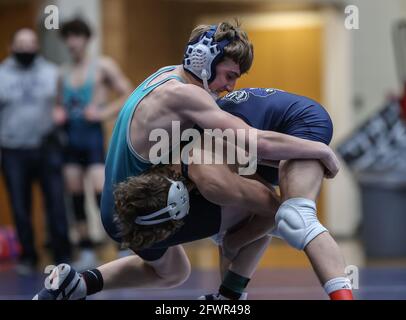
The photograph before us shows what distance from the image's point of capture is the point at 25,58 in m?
7.33

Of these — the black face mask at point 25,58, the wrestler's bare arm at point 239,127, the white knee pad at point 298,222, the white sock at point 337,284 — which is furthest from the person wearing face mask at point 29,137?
the white sock at point 337,284

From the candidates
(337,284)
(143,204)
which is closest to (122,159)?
(143,204)

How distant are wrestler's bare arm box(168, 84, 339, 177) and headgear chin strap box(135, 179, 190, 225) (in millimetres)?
280

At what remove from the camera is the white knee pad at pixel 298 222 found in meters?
3.49

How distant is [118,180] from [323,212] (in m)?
7.40

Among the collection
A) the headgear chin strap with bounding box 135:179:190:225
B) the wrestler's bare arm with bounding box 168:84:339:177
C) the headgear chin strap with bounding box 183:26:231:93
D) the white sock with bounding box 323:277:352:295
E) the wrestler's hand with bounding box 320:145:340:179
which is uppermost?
the headgear chin strap with bounding box 183:26:231:93

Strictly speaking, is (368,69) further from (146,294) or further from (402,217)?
(146,294)

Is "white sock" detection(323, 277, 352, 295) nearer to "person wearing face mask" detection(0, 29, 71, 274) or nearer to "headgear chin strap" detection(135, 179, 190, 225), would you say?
"headgear chin strap" detection(135, 179, 190, 225)

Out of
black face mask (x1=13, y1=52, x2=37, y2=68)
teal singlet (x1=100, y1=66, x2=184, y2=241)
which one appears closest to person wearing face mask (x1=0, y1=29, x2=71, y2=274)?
black face mask (x1=13, y1=52, x2=37, y2=68)

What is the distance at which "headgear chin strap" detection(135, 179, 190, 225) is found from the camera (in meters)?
3.74

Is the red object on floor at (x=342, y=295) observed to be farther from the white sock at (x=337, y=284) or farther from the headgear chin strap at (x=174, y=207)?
the headgear chin strap at (x=174, y=207)

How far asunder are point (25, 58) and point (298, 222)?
4.31 metres

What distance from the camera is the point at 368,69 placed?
1077 cm

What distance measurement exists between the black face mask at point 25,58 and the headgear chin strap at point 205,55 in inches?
146
